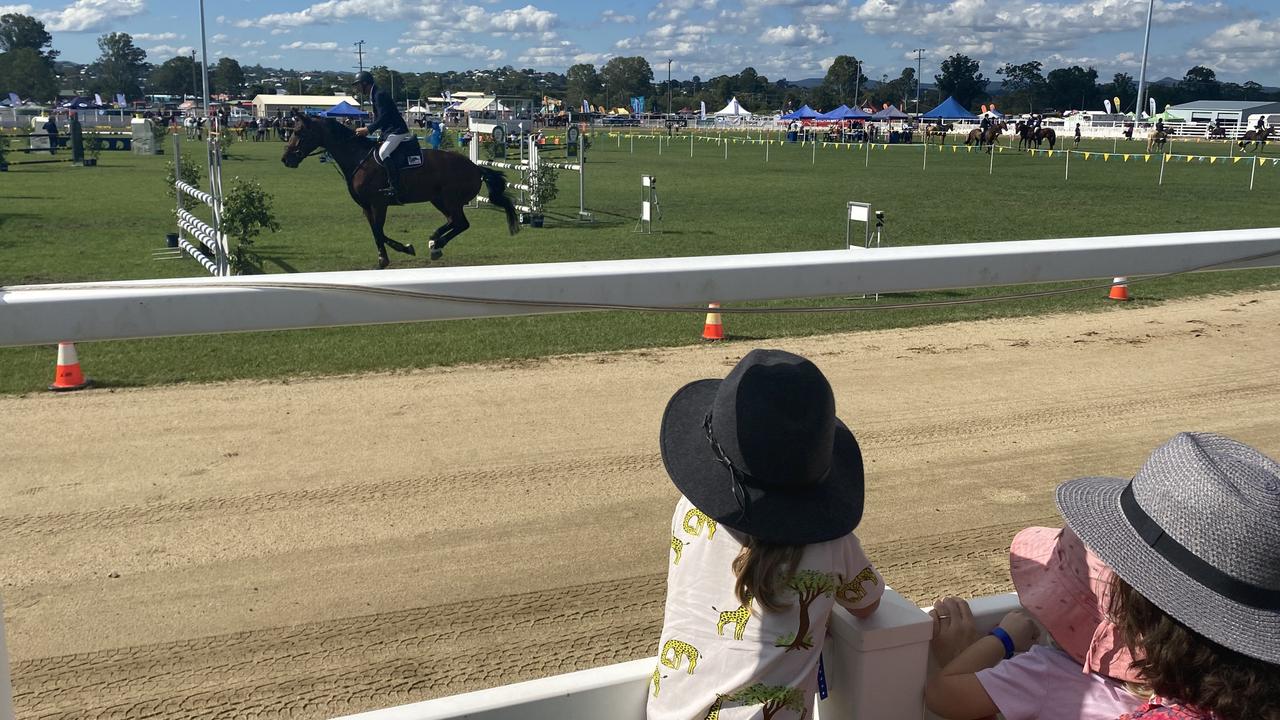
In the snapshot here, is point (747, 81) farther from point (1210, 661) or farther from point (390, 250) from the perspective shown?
point (1210, 661)

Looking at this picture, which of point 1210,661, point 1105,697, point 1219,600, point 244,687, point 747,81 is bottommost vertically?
point 244,687

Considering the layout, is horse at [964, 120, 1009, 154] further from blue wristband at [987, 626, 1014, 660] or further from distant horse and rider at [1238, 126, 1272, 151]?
blue wristband at [987, 626, 1014, 660]

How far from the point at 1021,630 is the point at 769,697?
0.62 m

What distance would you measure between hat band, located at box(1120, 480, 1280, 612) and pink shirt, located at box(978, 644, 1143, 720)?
0.39m

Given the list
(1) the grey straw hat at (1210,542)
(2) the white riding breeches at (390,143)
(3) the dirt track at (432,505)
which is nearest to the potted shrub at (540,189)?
(2) the white riding breeches at (390,143)

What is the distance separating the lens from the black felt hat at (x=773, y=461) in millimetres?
1970

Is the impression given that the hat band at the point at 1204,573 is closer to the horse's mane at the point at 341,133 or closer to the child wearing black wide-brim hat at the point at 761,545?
the child wearing black wide-brim hat at the point at 761,545

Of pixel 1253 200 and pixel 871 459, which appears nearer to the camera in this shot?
pixel 871 459

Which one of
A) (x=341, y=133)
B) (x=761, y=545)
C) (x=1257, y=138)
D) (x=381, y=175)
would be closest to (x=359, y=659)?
(x=761, y=545)

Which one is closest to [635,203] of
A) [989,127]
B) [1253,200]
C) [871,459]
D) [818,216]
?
[818,216]

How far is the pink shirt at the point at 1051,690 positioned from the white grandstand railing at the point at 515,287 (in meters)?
0.79

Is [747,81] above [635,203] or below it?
above

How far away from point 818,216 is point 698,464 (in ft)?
66.5

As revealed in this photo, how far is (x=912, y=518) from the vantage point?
207 inches
